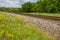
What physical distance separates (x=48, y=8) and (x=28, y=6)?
4259 centimetres

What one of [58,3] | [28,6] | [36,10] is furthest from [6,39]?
[28,6]

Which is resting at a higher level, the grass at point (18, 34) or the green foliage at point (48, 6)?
the grass at point (18, 34)

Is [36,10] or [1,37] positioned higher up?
[1,37]

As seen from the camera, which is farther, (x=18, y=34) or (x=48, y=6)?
(x=48, y=6)

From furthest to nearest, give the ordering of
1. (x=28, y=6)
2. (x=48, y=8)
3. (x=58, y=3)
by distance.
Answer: (x=28, y=6) → (x=48, y=8) → (x=58, y=3)

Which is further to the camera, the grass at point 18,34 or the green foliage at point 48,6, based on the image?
the green foliage at point 48,6

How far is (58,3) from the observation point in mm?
75375

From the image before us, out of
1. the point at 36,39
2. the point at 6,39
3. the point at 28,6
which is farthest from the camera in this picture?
the point at 28,6

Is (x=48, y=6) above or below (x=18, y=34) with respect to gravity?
below

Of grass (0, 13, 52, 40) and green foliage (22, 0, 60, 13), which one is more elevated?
grass (0, 13, 52, 40)

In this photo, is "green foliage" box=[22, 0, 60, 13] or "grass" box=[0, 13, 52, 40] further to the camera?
"green foliage" box=[22, 0, 60, 13]

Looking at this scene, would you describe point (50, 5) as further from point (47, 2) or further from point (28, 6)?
point (28, 6)

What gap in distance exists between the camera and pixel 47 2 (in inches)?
3305

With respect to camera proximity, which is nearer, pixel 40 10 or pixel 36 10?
pixel 40 10
